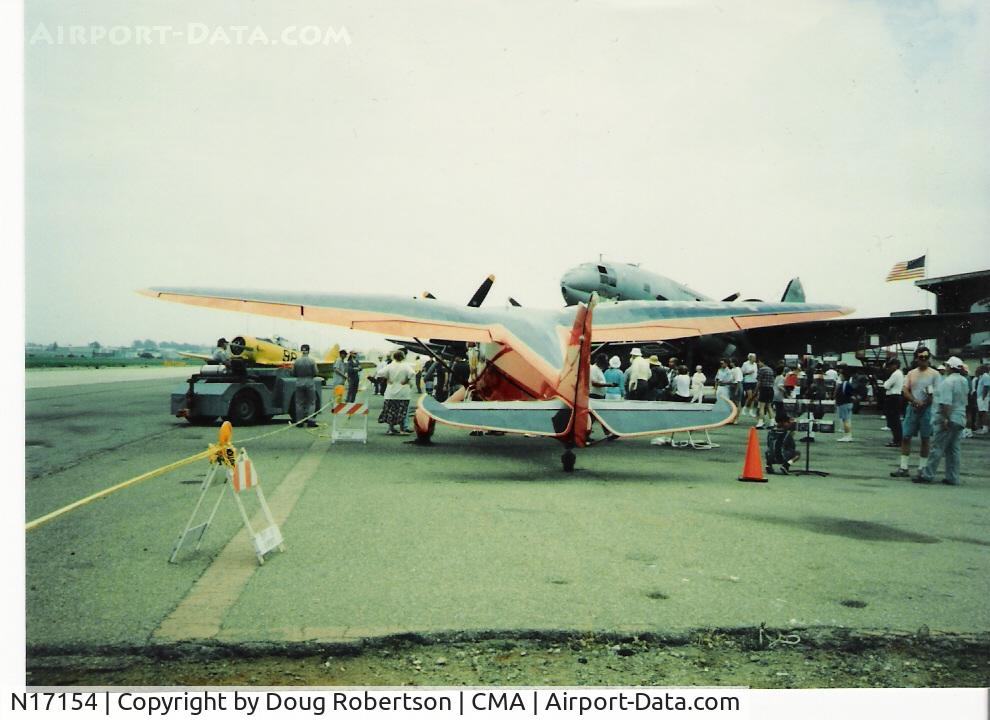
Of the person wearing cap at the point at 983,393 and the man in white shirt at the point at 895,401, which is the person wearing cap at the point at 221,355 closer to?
the man in white shirt at the point at 895,401

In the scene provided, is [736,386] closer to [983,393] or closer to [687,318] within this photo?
[983,393]

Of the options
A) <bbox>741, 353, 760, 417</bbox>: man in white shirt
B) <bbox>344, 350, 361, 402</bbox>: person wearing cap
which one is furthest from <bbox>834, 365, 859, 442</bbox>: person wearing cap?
<bbox>344, 350, 361, 402</bbox>: person wearing cap

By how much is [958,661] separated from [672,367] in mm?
17485

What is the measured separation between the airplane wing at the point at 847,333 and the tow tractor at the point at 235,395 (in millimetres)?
18132

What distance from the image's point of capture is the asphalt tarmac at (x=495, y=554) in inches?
180

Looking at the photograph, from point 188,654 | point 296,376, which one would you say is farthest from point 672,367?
point 188,654

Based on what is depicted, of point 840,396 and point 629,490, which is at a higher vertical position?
point 840,396

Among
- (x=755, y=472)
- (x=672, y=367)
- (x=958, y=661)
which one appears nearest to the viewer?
(x=958, y=661)

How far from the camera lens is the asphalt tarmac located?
458cm

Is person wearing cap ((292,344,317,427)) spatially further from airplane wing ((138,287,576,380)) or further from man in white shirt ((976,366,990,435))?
man in white shirt ((976,366,990,435))

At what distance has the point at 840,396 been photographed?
16234mm

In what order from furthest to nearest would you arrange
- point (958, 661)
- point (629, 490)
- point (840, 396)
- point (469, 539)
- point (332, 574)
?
point (840, 396) → point (629, 490) → point (469, 539) → point (332, 574) → point (958, 661)

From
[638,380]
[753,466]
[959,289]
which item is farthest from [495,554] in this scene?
[638,380]
